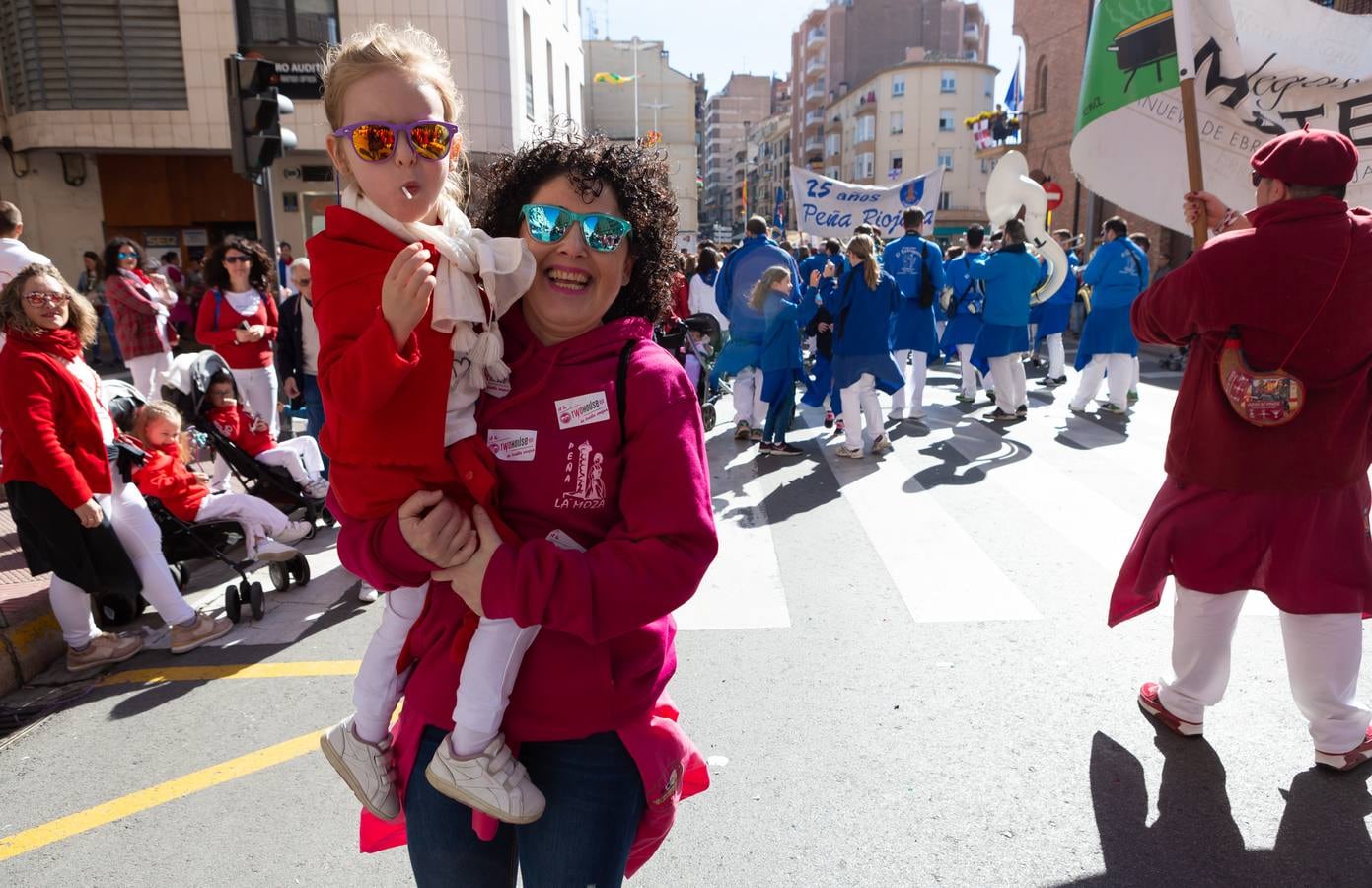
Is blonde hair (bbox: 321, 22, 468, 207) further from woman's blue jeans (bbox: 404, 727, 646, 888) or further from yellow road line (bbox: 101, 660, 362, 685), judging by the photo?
yellow road line (bbox: 101, 660, 362, 685)

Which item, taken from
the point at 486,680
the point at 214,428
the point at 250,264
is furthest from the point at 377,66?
the point at 250,264

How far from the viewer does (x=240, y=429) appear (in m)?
6.18

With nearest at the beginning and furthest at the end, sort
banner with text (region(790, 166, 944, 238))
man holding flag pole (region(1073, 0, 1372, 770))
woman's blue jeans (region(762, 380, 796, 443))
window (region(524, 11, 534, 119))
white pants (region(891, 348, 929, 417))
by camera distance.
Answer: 1. man holding flag pole (region(1073, 0, 1372, 770))
2. woman's blue jeans (region(762, 380, 796, 443))
3. white pants (region(891, 348, 929, 417))
4. banner with text (region(790, 166, 944, 238))
5. window (region(524, 11, 534, 119))

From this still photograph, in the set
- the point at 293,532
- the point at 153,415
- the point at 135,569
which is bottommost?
the point at 293,532

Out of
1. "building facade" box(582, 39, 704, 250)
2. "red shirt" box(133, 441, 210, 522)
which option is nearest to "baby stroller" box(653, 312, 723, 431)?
"red shirt" box(133, 441, 210, 522)

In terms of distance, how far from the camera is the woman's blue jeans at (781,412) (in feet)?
27.8

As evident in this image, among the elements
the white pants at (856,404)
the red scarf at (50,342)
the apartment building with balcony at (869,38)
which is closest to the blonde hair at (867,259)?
the white pants at (856,404)

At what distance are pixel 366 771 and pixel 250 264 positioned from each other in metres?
6.85

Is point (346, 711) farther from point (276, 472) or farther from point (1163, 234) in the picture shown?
point (1163, 234)

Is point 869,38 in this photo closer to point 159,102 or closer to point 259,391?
point 159,102

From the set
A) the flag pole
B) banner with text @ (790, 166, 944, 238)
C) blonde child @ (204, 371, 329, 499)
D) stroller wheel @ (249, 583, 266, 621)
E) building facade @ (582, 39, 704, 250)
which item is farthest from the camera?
building facade @ (582, 39, 704, 250)

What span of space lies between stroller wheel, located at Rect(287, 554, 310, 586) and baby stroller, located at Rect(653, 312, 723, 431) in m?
2.83

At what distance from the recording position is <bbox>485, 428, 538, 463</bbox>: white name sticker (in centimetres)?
154

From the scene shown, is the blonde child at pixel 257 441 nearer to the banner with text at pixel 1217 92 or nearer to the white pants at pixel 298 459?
the white pants at pixel 298 459
